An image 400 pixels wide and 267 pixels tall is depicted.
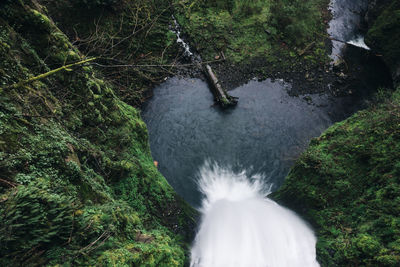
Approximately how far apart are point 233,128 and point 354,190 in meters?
7.34

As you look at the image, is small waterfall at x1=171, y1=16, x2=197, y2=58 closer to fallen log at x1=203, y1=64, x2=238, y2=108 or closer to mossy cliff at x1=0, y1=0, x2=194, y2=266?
fallen log at x1=203, y1=64, x2=238, y2=108

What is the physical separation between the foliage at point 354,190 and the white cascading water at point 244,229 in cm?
78

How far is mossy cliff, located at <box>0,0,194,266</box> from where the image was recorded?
341 cm

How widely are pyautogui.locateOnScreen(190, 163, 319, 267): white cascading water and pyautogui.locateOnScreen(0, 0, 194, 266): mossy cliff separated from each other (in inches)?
61.7

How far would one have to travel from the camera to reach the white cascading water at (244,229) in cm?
852

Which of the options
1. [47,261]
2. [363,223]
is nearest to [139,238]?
[47,261]

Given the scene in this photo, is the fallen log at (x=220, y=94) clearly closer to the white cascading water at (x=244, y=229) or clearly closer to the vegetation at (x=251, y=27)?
the vegetation at (x=251, y=27)

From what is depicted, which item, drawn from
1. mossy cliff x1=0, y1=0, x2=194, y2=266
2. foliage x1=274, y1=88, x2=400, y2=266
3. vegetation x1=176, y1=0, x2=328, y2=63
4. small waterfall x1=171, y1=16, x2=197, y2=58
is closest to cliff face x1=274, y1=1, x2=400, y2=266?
foliage x1=274, y1=88, x2=400, y2=266

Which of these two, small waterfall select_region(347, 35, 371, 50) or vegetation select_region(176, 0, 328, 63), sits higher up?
small waterfall select_region(347, 35, 371, 50)

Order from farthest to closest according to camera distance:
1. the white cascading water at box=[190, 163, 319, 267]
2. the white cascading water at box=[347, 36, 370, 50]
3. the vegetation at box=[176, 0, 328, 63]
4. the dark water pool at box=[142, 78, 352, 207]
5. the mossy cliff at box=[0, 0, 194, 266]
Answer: the white cascading water at box=[347, 36, 370, 50] < the vegetation at box=[176, 0, 328, 63] < the dark water pool at box=[142, 78, 352, 207] < the white cascading water at box=[190, 163, 319, 267] < the mossy cliff at box=[0, 0, 194, 266]

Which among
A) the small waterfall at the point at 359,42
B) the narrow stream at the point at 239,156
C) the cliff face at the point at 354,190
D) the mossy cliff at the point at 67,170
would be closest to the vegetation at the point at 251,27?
the narrow stream at the point at 239,156

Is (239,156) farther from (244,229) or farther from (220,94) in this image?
(220,94)

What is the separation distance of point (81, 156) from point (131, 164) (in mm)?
1794

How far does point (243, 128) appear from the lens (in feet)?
46.2
